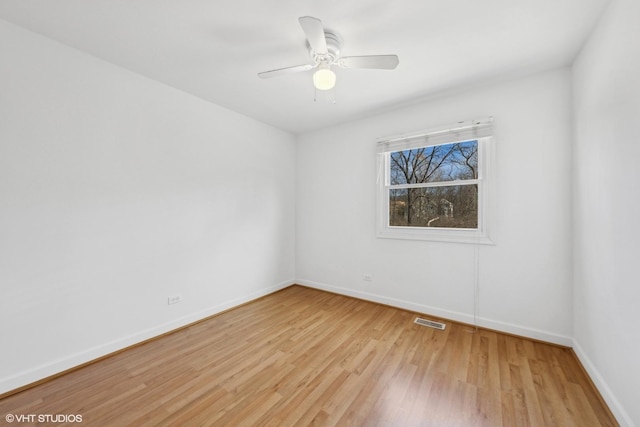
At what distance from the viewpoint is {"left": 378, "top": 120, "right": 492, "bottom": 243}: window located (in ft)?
8.75

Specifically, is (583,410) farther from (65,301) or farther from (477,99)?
(65,301)

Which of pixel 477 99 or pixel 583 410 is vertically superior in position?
pixel 477 99

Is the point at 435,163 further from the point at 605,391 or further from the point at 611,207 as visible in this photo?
the point at 605,391

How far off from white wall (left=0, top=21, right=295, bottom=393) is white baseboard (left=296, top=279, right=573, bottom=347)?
1625 millimetres

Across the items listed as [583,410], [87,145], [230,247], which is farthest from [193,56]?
[583,410]

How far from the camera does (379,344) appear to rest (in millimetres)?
2352

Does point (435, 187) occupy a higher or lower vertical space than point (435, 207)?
higher

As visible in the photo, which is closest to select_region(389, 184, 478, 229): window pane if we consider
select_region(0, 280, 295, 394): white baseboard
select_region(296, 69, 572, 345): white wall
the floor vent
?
select_region(296, 69, 572, 345): white wall

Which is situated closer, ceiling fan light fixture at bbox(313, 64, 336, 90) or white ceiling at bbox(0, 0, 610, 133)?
white ceiling at bbox(0, 0, 610, 133)

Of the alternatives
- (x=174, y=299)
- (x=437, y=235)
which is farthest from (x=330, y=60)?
(x=174, y=299)

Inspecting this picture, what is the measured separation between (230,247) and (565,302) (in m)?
3.60

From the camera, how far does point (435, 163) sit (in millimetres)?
3020

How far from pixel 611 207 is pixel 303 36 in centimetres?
242

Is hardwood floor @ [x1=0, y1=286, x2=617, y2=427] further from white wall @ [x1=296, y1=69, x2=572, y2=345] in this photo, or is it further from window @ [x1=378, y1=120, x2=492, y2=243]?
window @ [x1=378, y1=120, x2=492, y2=243]
